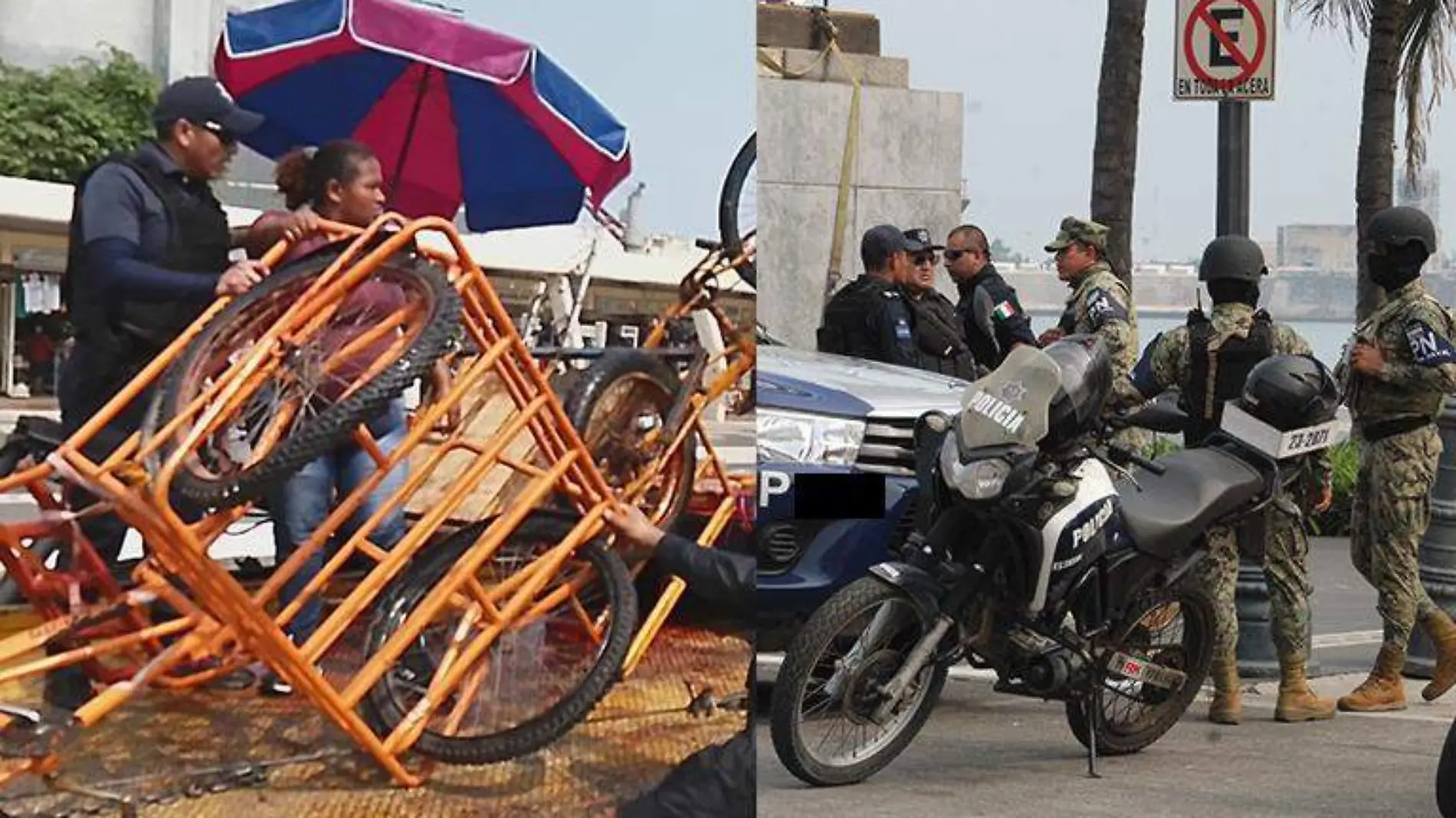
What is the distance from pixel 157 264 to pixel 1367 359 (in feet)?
17.2

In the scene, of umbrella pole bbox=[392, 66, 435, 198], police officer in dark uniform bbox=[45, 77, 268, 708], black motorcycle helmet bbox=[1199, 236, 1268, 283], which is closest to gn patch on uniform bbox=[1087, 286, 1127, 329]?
black motorcycle helmet bbox=[1199, 236, 1268, 283]

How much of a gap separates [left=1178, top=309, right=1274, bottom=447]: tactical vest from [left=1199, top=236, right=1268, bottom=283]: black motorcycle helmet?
0.44 feet

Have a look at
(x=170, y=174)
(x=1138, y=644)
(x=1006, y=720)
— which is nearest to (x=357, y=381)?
(x=170, y=174)

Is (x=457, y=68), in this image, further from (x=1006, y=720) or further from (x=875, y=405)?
(x=1006, y=720)

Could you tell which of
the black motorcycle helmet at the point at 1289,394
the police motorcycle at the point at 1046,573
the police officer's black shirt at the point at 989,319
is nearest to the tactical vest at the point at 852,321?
the police motorcycle at the point at 1046,573

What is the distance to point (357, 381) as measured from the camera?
2.64 m

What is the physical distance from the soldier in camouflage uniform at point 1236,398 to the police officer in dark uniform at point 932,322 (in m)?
0.92

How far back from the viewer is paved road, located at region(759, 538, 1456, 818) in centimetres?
602

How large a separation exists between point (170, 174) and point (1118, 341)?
5.38 metres

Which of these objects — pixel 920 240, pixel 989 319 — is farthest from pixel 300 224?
pixel 989 319

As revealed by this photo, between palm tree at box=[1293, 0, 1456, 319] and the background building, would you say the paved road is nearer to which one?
the background building

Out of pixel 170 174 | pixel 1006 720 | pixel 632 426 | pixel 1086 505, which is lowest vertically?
pixel 1006 720

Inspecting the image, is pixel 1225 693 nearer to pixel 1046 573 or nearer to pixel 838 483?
pixel 1046 573

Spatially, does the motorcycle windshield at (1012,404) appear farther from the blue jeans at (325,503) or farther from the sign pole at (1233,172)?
the blue jeans at (325,503)
